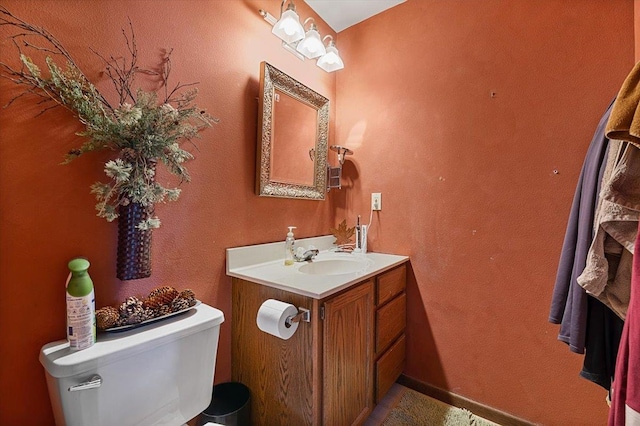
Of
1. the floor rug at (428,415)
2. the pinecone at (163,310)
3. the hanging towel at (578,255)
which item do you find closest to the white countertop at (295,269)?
the pinecone at (163,310)

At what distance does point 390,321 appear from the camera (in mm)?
1425

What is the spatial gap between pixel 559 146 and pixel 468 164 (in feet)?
1.23

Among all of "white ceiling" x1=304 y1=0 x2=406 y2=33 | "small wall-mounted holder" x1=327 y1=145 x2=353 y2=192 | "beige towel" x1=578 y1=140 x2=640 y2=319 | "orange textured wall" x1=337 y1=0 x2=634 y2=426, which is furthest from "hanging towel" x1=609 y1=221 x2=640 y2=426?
"white ceiling" x1=304 y1=0 x2=406 y2=33

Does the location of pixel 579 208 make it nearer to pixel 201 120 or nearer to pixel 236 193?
pixel 236 193

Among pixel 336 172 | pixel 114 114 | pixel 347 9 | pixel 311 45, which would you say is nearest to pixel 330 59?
pixel 311 45

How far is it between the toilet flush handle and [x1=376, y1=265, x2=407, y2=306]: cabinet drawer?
3.45 feet

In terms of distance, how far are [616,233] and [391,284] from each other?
91cm

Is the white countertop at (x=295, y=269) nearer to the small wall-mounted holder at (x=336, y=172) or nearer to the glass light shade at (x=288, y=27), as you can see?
the small wall-mounted holder at (x=336, y=172)

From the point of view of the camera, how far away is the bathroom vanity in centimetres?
99

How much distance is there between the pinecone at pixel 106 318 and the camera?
0.80 m

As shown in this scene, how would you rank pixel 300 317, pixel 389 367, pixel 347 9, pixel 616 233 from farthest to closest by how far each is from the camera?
1. pixel 347 9
2. pixel 389 367
3. pixel 300 317
4. pixel 616 233

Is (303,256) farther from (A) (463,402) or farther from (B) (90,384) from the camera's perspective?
(A) (463,402)

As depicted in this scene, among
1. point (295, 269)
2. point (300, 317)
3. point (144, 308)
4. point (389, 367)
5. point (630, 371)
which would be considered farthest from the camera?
point (389, 367)

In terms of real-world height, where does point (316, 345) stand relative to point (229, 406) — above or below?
above
